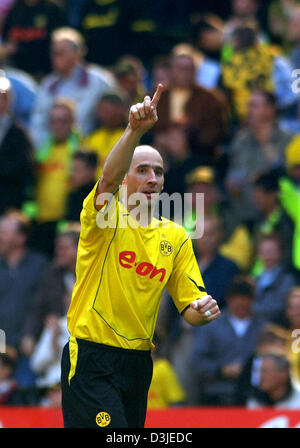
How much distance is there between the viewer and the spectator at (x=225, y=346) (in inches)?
395

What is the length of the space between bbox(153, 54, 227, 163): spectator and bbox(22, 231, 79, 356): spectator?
1.87m

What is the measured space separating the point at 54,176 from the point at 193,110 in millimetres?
1751

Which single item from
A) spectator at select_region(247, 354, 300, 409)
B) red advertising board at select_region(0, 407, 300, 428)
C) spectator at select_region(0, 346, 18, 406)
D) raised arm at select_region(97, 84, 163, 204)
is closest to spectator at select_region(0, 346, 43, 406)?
spectator at select_region(0, 346, 18, 406)

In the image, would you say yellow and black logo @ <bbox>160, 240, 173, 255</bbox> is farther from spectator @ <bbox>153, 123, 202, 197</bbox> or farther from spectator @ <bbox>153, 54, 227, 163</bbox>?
spectator @ <bbox>153, 54, 227, 163</bbox>

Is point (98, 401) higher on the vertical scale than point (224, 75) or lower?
lower

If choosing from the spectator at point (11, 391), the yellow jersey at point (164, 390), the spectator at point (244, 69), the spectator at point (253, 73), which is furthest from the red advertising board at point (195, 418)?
the spectator at point (244, 69)

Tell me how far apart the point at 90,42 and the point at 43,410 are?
5925 mm

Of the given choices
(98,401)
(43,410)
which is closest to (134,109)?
(98,401)

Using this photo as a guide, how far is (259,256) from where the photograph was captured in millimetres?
10609

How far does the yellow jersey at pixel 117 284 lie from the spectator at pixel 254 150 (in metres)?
4.64

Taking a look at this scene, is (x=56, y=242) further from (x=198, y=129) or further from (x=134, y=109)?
(x=134, y=109)

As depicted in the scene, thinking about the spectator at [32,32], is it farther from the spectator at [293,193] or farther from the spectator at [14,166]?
the spectator at [293,193]

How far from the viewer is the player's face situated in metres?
6.62

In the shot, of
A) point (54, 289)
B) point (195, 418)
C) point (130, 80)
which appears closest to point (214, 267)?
point (54, 289)
